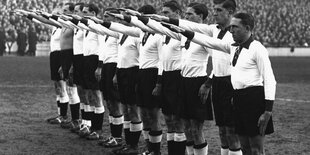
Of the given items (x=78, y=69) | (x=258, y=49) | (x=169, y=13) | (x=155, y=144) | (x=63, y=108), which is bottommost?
(x=63, y=108)

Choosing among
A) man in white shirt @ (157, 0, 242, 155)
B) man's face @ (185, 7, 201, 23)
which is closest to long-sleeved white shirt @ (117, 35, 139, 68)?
man's face @ (185, 7, 201, 23)

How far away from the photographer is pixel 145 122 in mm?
8977

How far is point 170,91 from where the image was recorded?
821cm

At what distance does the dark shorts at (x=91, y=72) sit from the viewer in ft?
35.7

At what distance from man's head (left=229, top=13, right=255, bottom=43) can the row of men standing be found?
17.3 inches

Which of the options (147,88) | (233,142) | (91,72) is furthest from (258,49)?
(91,72)

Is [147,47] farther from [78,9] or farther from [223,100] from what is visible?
[78,9]

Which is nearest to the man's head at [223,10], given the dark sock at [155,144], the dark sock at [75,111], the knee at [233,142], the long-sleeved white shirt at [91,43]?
the knee at [233,142]

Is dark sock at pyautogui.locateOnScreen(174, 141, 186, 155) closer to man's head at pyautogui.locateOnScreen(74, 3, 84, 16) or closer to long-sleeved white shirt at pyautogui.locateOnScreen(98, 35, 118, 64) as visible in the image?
long-sleeved white shirt at pyautogui.locateOnScreen(98, 35, 118, 64)

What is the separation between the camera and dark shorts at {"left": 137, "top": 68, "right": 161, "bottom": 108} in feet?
28.6

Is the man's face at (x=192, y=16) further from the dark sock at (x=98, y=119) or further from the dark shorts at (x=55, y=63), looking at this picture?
the dark shorts at (x=55, y=63)

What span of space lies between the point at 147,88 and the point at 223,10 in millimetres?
2129

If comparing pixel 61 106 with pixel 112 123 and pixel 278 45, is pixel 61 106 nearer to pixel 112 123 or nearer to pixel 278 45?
pixel 112 123

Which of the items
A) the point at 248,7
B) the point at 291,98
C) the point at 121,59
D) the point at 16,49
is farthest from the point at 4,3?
the point at 121,59
